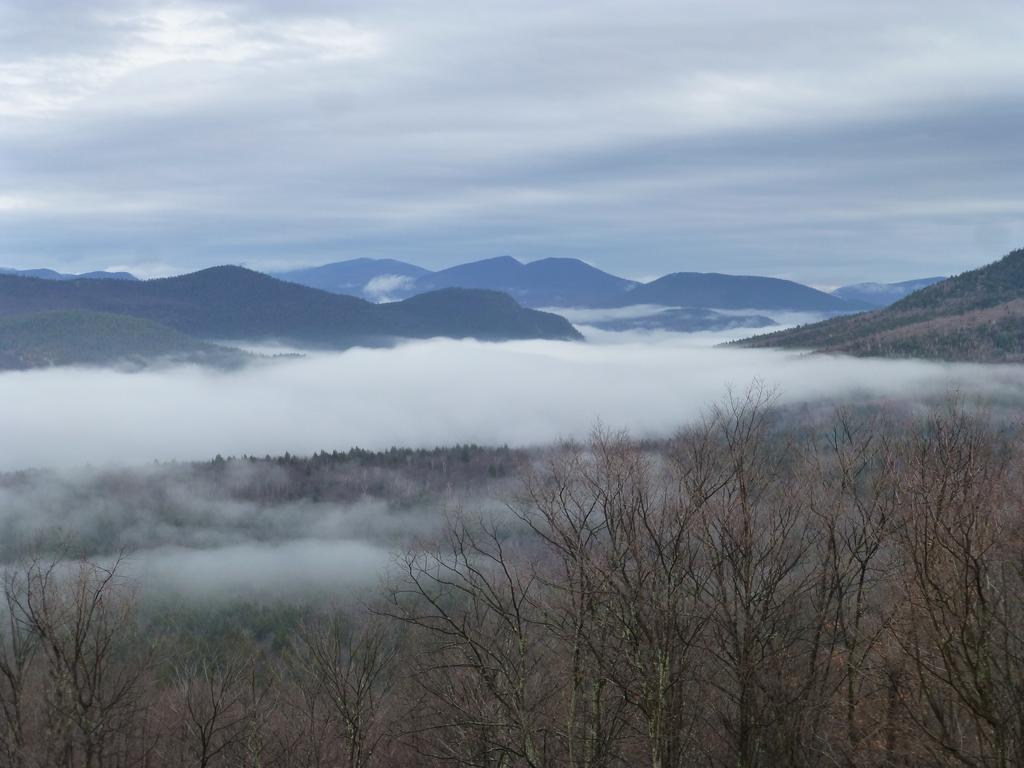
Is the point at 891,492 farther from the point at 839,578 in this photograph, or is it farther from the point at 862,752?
the point at 862,752

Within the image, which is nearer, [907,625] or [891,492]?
[907,625]

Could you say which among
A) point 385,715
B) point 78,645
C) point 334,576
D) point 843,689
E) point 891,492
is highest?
point 891,492

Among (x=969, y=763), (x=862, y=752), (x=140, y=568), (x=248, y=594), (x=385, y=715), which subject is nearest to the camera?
(x=969, y=763)

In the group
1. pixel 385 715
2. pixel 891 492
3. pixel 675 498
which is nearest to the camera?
pixel 675 498

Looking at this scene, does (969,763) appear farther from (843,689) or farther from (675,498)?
(843,689)

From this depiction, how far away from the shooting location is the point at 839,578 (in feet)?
74.5

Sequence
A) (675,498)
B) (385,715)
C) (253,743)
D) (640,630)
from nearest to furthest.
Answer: (640,630) → (675,498) → (253,743) → (385,715)

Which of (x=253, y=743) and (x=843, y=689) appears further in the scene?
(x=253, y=743)

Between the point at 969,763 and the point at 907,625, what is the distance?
848cm

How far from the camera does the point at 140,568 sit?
164m

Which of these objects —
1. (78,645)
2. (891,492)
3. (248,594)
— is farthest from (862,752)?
(248,594)

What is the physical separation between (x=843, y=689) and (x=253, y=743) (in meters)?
25.2

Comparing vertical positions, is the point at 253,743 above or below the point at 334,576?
above

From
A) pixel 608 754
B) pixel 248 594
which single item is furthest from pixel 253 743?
pixel 248 594
